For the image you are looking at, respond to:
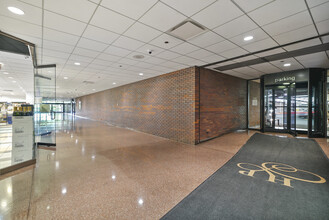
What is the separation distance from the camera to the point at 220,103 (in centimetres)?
722

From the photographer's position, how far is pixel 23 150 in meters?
3.93

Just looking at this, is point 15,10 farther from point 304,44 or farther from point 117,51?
point 304,44

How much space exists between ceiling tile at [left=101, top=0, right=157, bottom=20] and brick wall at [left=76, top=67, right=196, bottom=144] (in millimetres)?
3696

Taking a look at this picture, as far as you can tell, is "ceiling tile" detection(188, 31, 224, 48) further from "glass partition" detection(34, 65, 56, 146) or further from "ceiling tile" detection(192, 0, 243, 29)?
"glass partition" detection(34, 65, 56, 146)

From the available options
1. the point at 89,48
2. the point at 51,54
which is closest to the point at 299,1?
the point at 89,48

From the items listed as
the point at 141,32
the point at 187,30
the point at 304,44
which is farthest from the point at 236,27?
the point at 304,44

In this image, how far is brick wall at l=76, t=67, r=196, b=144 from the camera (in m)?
6.04

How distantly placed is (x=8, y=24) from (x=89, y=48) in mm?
1562

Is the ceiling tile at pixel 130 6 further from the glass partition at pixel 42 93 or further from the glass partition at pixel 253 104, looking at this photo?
the glass partition at pixel 253 104

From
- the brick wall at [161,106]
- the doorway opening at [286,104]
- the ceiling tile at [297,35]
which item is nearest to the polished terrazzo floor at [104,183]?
the brick wall at [161,106]

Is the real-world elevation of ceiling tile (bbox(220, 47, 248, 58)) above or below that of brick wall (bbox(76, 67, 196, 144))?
above

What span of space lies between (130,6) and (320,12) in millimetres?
3313

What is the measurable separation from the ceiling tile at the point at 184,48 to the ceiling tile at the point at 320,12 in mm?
2323

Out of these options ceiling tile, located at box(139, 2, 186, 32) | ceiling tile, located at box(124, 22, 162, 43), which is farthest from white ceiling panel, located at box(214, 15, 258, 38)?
ceiling tile, located at box(124, 22, 162, 43)
